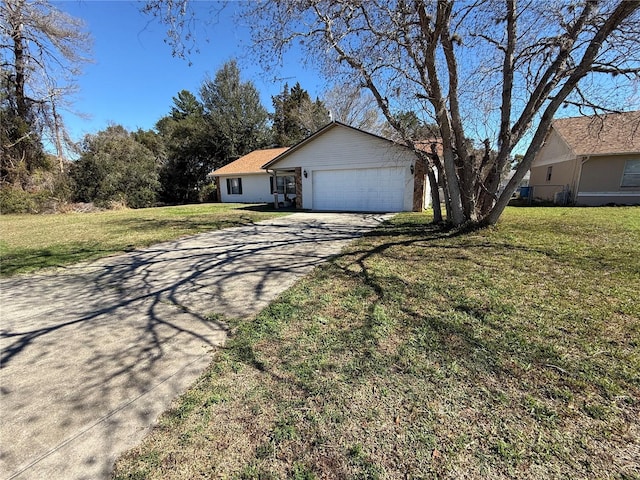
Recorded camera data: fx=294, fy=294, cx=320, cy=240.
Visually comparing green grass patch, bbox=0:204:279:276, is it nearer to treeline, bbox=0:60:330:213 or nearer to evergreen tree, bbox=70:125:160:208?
treeline, bbox=0:60:330:213

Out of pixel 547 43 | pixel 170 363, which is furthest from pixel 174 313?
pixel 547 43

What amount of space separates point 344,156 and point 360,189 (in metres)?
1.83

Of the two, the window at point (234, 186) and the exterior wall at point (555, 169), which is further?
the window at point (234, 186)

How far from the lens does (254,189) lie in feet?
71.7

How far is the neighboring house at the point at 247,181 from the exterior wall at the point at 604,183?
55.9 ft

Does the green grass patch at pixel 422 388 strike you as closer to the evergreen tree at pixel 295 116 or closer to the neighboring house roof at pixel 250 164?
the neighboring house roof at pixel 250 164

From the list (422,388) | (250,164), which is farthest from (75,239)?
(250,164)

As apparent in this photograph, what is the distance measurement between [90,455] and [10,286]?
488 centimetres

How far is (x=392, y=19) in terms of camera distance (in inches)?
Result: 251

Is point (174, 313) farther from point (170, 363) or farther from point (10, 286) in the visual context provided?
point (10, 286)

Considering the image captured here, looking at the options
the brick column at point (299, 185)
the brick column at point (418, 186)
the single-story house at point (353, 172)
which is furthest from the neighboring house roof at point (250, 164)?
the brick column at point (418, 186)

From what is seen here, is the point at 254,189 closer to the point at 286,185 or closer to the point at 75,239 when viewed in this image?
the point at 286,185

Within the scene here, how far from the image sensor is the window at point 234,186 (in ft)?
73.7

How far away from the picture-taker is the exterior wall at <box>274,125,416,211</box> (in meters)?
13.5
